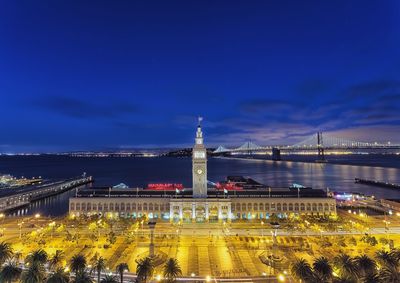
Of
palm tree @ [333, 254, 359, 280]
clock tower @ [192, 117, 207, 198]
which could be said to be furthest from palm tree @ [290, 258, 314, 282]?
clock tower @ [192, 117, 207, 198]

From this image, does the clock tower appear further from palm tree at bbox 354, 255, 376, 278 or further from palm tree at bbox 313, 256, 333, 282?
palm tree at bbox 354, 255, 376, 278

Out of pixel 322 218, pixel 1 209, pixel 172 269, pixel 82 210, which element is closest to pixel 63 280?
pixel 172 269

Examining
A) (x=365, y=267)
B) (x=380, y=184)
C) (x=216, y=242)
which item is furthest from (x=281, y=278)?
(x=380, y=184)

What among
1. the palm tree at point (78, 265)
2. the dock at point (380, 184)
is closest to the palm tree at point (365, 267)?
the palm tree at point (78, 265)

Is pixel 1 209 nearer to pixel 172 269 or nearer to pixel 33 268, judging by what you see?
pixel 33 268

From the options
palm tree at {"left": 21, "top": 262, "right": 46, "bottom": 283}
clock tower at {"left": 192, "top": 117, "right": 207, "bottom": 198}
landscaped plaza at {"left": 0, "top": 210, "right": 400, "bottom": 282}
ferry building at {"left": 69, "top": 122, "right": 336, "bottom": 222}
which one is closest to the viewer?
palm tree at {"left": 21, "top": 262, "right": 46, "bottom": 283}

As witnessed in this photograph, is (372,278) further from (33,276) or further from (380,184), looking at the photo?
(380,184)
